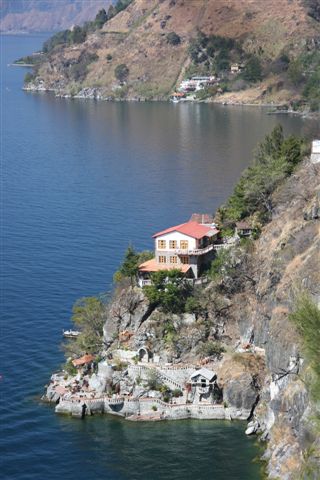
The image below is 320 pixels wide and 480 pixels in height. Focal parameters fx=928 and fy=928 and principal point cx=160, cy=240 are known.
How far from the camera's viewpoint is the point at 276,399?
4941cm

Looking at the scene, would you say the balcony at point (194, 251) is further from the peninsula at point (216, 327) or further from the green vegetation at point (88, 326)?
the green vegetation at point (88, 326)

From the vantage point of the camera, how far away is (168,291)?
58.8 meters

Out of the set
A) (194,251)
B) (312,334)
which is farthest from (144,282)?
(312,334)

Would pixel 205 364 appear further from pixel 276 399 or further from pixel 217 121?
pixel 217 121

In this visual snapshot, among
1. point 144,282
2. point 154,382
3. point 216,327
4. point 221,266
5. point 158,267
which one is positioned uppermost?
point 221,266

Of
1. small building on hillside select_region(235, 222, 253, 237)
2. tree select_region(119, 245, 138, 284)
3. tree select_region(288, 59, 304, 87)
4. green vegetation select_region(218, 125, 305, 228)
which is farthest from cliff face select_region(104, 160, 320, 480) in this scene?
tree select_region(288, 59, 304, 87)

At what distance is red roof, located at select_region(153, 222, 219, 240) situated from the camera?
205 feet

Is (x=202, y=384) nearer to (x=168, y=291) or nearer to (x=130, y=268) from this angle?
(x=168, y=291)

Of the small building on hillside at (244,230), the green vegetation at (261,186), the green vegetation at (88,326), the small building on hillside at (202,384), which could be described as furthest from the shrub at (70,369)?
the green vegetation at (261,186)

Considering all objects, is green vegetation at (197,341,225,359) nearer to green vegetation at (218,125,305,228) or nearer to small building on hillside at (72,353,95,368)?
small building on hillside at (72,353,95,368)

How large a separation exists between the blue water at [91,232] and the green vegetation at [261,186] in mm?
13979

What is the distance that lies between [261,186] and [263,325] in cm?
1445

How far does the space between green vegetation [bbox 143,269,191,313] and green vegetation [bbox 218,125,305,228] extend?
818 centimetres

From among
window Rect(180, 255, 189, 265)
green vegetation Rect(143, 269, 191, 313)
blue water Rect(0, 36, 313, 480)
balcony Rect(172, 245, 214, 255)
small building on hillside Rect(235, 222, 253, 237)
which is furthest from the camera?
small building on hillside Rect(235, 222, 253, 237)
